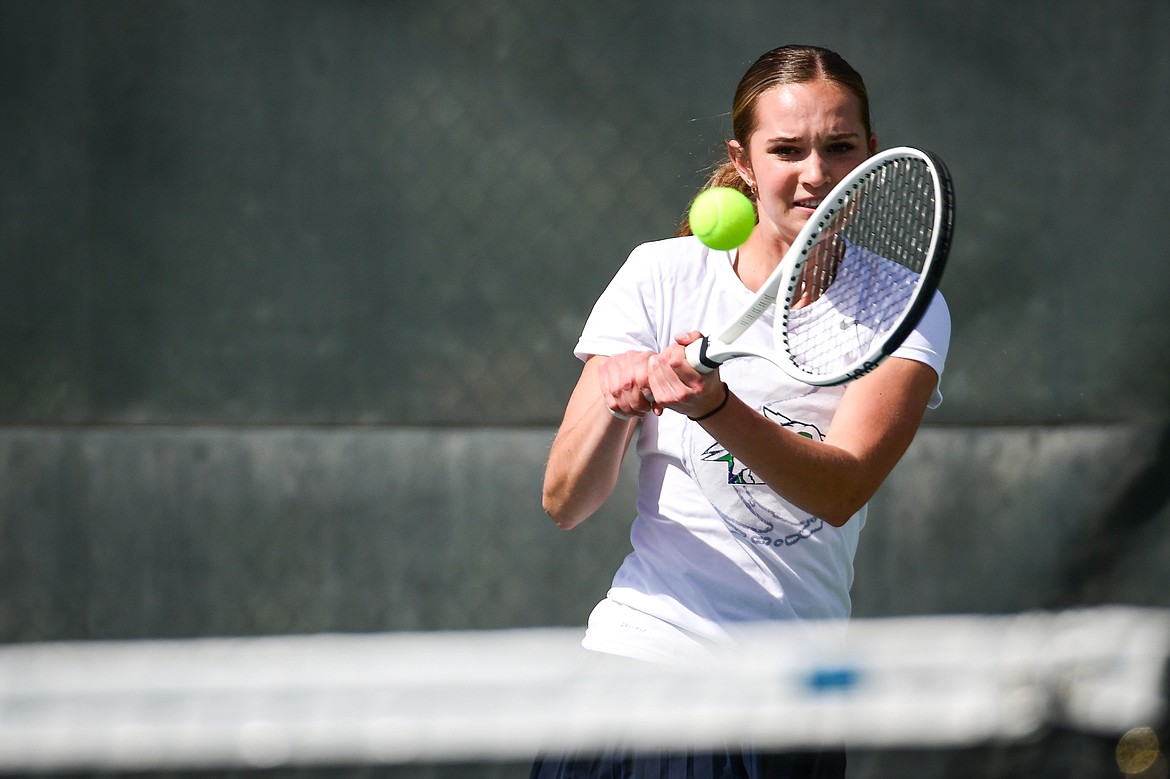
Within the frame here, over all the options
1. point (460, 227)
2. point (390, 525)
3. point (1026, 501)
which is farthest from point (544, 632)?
point (1026, 501)

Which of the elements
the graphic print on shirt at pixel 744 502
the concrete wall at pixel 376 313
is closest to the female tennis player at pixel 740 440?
the graphic print on shirt at pixel 744 502

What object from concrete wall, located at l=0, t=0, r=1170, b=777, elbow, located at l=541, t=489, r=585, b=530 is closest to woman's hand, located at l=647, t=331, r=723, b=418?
elbow, located at l=541, t=489, r=585, b=530

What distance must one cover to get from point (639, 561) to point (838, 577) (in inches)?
9.1

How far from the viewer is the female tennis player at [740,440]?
1.40m

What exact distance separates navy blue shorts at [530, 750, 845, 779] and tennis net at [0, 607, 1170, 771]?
0.07 ft

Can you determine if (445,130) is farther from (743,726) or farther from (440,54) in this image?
(743,726)

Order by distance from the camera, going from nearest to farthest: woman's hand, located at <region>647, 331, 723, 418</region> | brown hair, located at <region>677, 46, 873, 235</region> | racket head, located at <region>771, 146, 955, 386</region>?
1. woman's hand, located at <region>647, 331, 723, 418</region>
2. racket head, located at <region>771, 146, 955, 386</region>
3. brown hair, located at <region>677, 46, 873, 235</region>

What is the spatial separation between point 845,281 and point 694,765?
58 cm

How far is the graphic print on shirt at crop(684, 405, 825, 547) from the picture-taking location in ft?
4.79

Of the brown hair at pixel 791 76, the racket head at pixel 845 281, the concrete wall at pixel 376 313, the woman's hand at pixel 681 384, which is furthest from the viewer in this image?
the concrete wall at pixel 376 313

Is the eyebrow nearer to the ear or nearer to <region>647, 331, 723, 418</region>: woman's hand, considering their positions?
the ear

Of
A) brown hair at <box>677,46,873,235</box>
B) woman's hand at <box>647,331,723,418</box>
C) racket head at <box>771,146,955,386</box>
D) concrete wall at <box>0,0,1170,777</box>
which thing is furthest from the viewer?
concrete wall at <box>0,0,1170,777</box>

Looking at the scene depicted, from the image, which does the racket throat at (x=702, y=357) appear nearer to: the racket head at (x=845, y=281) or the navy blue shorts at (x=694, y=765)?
the racket head at (x=845, y=281)

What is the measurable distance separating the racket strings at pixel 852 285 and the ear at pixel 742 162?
14 cm
